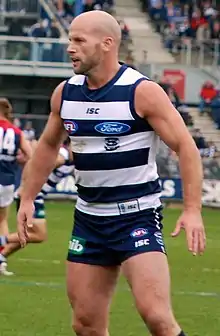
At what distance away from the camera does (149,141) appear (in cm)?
680

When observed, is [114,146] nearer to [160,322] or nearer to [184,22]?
[160,322]

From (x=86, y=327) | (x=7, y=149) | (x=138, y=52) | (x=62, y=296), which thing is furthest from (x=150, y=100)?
(x=138, y=52)

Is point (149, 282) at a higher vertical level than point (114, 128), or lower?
lower

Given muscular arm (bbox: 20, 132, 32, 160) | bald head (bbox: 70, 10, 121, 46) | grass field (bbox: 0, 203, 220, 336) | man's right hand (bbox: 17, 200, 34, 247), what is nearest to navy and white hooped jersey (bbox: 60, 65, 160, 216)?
bald head (bbox: 70, 10, 121, 46)

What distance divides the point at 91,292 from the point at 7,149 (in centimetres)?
654

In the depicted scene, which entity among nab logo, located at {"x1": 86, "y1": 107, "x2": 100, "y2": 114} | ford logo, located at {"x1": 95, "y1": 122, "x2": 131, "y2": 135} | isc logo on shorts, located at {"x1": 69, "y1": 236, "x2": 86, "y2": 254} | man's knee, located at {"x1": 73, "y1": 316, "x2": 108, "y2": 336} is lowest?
man's knee, located at {"x1": 73, "y1": 316, "x2": 108, "y2": 336}

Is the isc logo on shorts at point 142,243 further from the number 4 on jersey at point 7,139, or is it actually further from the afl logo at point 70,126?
the number 4 on jersey at point 7,139

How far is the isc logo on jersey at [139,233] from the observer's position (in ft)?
22.1

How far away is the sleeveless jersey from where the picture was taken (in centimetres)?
1309

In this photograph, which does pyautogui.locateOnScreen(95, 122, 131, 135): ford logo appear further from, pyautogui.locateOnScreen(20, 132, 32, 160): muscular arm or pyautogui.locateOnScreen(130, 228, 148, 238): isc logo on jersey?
pyautogui.locateOnScreen(20, 132, 32, 160): muscular arm

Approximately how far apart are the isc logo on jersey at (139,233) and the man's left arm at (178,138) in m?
0.28

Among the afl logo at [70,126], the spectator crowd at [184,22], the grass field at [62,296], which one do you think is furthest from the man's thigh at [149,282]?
the spectator crowd at [184,22]

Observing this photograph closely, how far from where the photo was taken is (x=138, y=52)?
38281 millimetres

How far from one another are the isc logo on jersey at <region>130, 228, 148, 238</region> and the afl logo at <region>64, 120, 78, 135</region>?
28.6 inches
